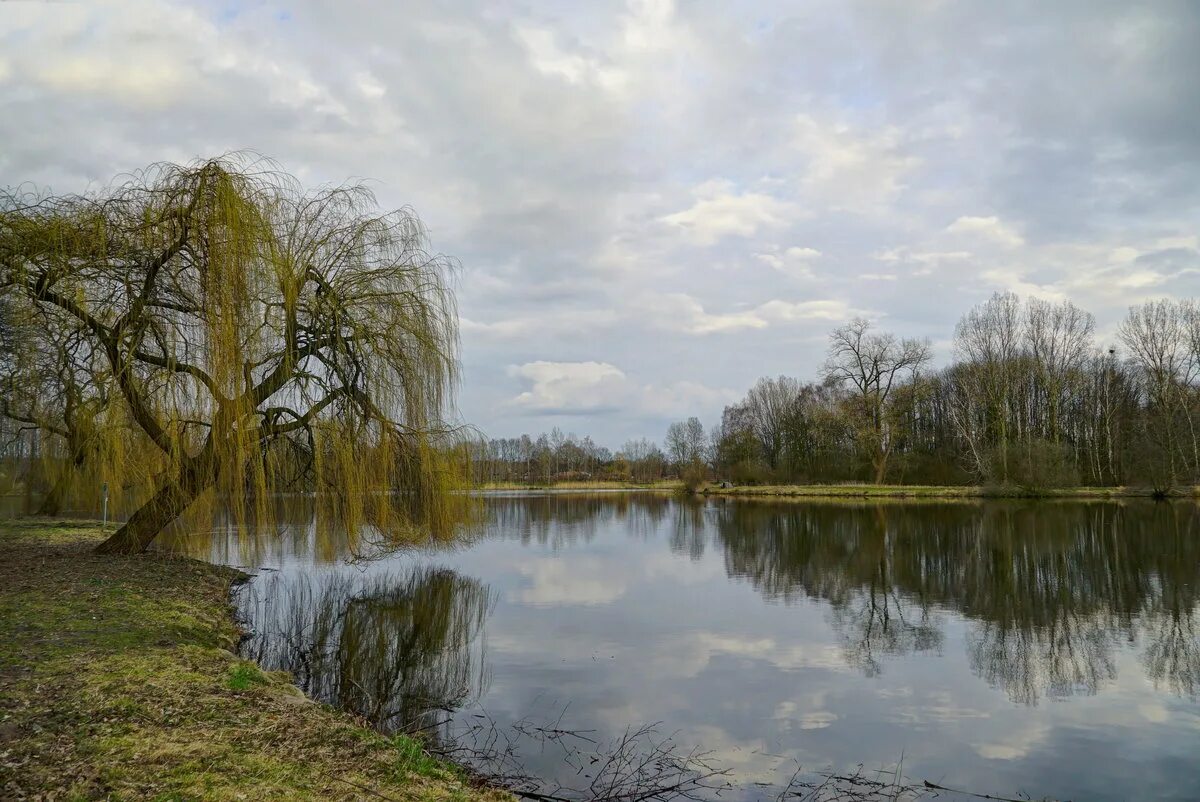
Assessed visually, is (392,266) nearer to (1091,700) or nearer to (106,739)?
(106,739)

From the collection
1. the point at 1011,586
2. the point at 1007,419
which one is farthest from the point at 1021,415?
the point at 1011,586

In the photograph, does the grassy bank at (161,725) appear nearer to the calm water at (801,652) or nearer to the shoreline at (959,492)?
the calm water at (801,652)

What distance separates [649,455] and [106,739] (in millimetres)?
94346

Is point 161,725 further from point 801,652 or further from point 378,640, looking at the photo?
point 801,652

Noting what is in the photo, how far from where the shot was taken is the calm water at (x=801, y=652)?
652cm

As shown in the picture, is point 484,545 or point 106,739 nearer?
point 106,739

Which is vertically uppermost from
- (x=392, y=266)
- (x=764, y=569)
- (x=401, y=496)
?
(x=392, y=266)

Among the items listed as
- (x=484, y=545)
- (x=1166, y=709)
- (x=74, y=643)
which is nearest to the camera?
(x=74, y=643)

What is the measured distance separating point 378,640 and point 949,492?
41360 millimetres

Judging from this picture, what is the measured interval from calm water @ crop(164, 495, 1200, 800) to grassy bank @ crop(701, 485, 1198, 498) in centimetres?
2229

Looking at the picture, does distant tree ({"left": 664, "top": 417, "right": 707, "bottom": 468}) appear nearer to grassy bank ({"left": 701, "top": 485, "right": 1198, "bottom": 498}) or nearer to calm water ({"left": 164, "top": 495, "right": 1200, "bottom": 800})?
grassy bank ({"left": 701, "top": 485, "right": 1198, "bottom": 498})

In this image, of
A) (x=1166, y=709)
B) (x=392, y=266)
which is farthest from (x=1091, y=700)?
(x=392, y=266)

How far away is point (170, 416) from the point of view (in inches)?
433

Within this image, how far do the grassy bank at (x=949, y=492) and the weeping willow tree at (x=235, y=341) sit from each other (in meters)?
38.0
